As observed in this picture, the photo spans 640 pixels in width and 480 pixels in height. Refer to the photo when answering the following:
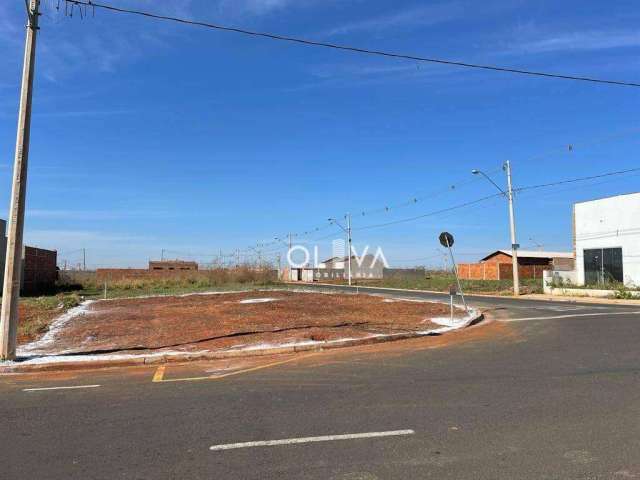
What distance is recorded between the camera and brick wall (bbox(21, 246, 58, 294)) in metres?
37.6

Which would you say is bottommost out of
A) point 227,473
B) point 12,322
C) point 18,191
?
point 227,473

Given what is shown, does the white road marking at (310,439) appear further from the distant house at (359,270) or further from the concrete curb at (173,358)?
the distant house at (359,270)

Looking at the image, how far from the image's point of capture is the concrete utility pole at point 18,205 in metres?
10.1

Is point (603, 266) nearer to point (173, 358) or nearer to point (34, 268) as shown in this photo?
point (173, 358)

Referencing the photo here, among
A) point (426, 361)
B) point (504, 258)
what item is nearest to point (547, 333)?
point (426, 361)

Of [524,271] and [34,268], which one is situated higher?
[524,271]

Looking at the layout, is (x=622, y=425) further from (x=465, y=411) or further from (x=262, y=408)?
(x=262, y=408)

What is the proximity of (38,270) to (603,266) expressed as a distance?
3904 centimetres

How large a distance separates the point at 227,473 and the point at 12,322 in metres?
7.42

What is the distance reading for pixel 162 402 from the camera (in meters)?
7.02

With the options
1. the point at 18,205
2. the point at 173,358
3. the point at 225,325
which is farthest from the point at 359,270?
the point at 18,205

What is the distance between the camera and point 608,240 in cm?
3459

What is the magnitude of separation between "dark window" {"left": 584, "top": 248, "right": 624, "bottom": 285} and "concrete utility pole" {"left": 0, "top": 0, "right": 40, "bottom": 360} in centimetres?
3291

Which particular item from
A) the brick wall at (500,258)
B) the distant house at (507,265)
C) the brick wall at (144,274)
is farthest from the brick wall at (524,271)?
the brick wall at (144,274)
